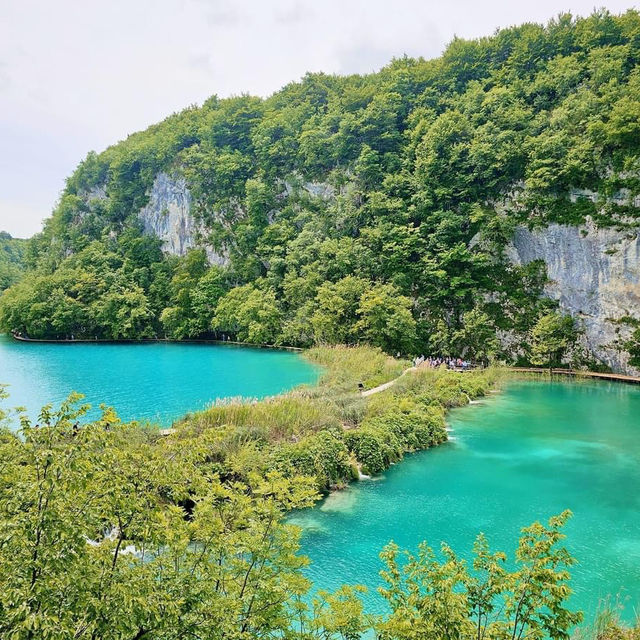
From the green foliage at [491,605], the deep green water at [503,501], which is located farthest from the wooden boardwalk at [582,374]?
the green foliage at [491,605]

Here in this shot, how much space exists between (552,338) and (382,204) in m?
17.8

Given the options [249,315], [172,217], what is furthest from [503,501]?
[172,217]

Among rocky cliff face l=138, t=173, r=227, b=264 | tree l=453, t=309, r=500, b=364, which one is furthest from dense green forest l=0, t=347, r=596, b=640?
rocky cliff face l=138, t=173, r=227, b=264

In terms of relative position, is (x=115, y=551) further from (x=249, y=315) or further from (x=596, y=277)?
(x=249, y=315)

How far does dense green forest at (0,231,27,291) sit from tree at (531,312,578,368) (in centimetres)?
7015

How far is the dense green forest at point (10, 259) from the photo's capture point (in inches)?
2751

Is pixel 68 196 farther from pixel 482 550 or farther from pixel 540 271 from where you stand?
pixel 482 550

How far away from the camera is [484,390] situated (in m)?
25.2

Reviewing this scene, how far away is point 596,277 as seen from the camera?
32.1 metres

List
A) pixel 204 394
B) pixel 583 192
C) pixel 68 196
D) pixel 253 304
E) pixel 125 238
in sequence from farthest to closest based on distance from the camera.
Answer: pixel 68 196
pixel 125 238
pixel 253 304
pixel 583 192
pixel 204 394

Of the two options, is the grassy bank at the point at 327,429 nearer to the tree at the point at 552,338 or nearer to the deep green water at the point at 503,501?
the deep green water at the point at 503,501

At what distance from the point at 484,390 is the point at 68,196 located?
62212mm

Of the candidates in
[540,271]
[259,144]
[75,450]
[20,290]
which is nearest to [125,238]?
[20,290]

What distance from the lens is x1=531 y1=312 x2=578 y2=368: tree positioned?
3144cm
